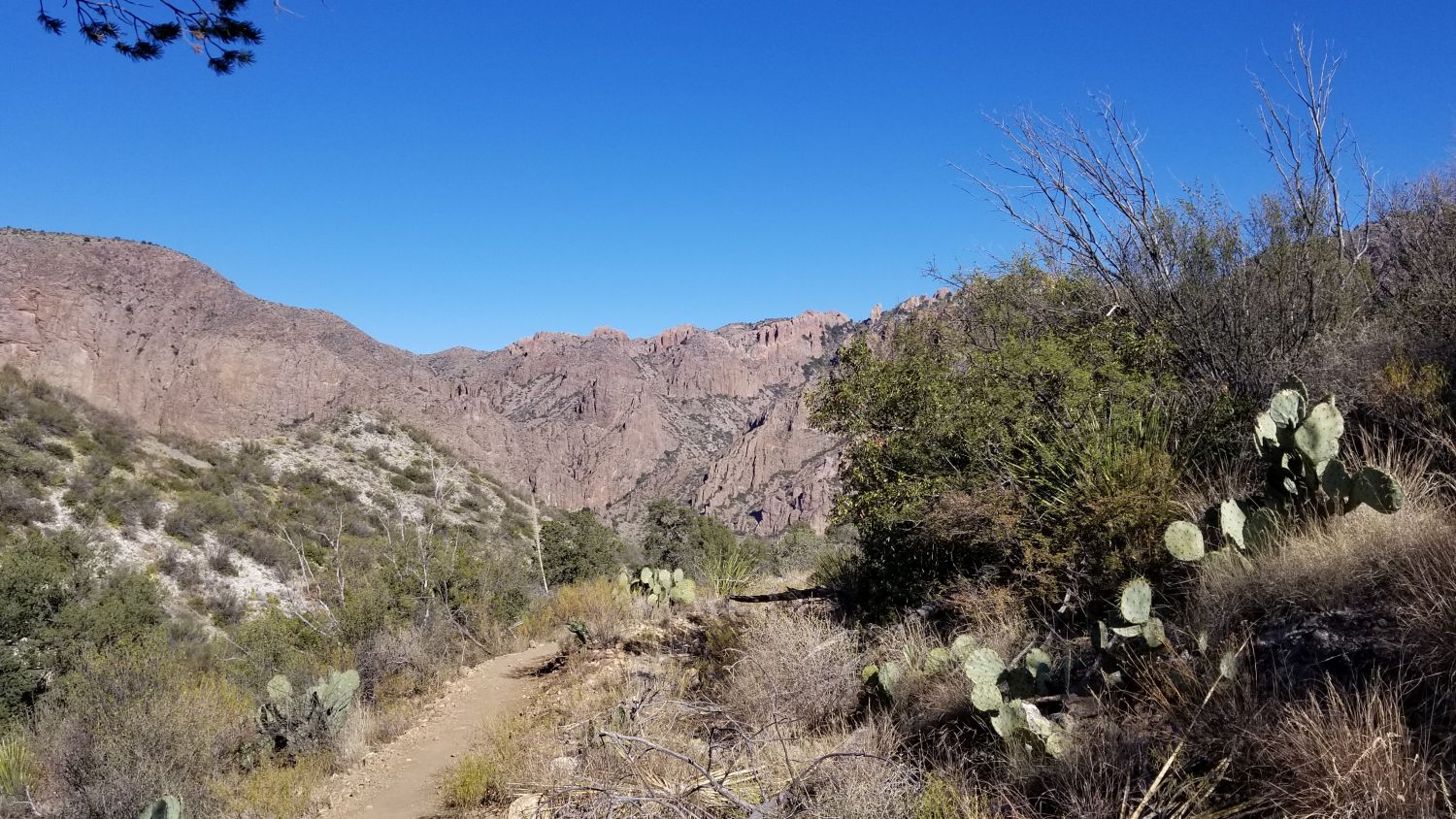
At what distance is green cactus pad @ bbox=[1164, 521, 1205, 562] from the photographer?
4328 millimetres

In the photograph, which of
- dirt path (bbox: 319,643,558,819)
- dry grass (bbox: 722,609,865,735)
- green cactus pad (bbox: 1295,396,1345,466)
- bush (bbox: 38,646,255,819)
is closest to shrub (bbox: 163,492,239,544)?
dirt path (bbox: 319,643,558,819)

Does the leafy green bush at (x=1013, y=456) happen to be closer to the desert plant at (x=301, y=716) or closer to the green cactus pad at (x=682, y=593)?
the green cactus pad at (x=682, y=593)

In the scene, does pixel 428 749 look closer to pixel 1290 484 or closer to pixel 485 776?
pixel 485 776

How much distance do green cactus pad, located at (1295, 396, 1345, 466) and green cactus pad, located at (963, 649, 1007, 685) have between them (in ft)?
7.03

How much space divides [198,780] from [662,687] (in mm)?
3905

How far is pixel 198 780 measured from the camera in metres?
6.32

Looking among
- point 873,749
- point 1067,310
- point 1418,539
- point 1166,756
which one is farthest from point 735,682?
point 1067,310

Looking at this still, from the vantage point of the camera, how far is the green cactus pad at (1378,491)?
144 inches

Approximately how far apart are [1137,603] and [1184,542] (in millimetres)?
769

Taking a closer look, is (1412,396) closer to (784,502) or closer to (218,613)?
(218,613)

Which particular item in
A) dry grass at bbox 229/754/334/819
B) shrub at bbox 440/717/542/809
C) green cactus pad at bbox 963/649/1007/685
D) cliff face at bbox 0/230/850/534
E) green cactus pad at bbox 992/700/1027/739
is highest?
cliff face at bbox 0/230/850/534

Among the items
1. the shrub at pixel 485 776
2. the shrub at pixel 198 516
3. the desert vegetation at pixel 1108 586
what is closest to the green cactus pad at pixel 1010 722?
the desert vegetation at pixel 1108 586

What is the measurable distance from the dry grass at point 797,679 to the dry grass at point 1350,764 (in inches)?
105

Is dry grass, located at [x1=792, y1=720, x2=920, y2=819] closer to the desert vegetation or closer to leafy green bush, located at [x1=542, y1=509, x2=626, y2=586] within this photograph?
the desert vegetation
